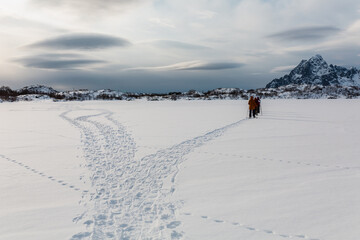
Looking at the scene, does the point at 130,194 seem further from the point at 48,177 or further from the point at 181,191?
the point at 48,177

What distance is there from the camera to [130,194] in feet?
15.9

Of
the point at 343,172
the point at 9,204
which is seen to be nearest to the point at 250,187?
the point at 343,172

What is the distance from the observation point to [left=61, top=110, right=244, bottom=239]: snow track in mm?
3590

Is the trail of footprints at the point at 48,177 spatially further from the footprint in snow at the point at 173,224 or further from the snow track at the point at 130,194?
the footprint in snow at the point at 173,224

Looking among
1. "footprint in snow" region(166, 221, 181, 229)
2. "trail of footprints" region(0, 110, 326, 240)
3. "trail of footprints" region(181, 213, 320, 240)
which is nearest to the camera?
"trail of footprints" region(181, 213, 320, 240)

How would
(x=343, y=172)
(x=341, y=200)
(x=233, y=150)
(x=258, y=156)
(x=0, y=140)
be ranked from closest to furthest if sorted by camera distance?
(x=341, y=200) → (x=343, y=172) → (x=258, y=156) → (x=233, y=150) → (x=0, y=140)

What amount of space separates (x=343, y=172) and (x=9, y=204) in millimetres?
6938

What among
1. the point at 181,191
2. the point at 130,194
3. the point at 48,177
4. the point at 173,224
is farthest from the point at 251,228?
the point at 48,177

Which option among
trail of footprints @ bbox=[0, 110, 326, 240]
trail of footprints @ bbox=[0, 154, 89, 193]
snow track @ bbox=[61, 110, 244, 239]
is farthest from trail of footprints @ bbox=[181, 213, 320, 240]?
trail of footprints @ bbox=[0, 154, 89, 193]

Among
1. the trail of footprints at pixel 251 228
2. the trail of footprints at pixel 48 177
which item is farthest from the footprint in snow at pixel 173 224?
the trail of footprints at pixel 48 177

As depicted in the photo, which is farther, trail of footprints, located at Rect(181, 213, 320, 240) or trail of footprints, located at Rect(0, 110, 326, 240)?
trail of footprints, located at Rect(0, 110, 326, 240)

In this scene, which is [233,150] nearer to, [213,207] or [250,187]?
[250,187]

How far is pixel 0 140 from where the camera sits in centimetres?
1059

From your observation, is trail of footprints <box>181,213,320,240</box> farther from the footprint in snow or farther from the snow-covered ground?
the footprint in snow
